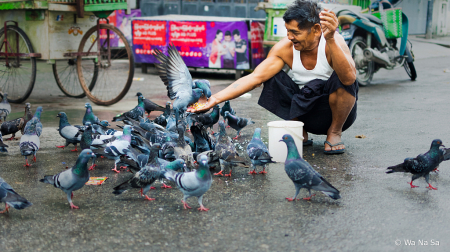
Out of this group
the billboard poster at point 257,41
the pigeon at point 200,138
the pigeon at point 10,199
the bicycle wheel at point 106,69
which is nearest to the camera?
the pigeon at point 10,199

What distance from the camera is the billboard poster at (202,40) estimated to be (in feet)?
34.4

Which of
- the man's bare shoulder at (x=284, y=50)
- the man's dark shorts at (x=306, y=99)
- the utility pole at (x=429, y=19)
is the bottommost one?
the man's dark shorts at (x=306, y=99)

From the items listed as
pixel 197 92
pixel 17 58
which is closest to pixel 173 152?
pixel 197 92

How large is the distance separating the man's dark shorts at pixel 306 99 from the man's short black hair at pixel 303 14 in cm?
57

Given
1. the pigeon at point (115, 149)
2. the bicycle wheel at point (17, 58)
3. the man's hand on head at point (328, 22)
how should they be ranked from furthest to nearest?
the bicycle wheel at point (17, 58)
the pigeon at point (115, 149)
the man's hand on head at point (328, 22)

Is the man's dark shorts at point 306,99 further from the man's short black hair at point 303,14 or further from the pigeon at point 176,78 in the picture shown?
the pigeon at point 176,78

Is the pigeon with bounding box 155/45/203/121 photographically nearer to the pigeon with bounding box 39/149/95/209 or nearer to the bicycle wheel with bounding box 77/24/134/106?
the bicycle wheel with bounding box 77/24/134/106

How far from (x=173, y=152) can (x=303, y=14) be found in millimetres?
1726

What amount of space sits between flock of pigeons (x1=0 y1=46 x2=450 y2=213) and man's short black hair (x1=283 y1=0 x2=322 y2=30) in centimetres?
106

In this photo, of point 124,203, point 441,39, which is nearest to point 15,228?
point 124,203

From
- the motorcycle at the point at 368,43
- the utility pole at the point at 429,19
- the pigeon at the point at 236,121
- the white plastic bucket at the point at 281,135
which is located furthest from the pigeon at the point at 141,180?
the utility pole at the point at 429,19

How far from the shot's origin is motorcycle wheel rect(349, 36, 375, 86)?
932 centimetres

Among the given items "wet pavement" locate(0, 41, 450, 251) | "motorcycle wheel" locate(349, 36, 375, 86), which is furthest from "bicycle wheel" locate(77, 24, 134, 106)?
"motorcycle wheel" locate(349, 36, 375, 86)

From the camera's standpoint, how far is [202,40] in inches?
425
